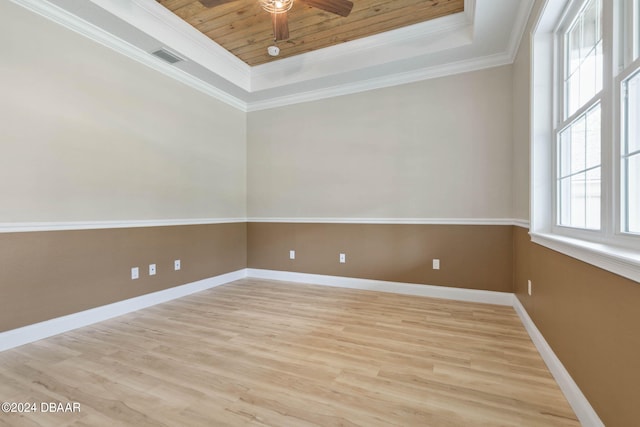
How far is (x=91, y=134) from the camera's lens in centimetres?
260

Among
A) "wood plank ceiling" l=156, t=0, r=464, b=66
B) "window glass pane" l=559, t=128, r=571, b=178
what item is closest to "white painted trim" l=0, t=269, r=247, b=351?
"wood plank ceiling" l=156, t=0, r=464, b=66

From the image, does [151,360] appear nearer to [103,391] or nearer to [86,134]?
[103,391]

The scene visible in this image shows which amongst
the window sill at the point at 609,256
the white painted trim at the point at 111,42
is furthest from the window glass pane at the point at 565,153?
the white painted trim at the point at 111,42

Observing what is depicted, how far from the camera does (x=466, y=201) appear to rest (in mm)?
3223

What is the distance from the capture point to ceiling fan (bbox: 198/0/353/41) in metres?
2.11

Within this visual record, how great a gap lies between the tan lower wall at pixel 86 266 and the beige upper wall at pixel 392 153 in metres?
1.28

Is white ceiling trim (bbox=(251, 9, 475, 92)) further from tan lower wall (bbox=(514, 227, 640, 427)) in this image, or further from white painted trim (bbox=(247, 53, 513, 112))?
tan lower wall (bbox=(514, 227, 640, 427))

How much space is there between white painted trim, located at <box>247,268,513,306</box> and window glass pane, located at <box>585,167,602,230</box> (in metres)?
1.76

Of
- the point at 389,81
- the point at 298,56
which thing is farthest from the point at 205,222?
the point at 389,81

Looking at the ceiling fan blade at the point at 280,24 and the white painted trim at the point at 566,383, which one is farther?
the ceiling fan blade at the point at 280,24

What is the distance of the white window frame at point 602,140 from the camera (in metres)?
1.18

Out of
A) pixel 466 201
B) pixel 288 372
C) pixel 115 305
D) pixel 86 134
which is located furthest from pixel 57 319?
pixel 466 201

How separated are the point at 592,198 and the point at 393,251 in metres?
2.18

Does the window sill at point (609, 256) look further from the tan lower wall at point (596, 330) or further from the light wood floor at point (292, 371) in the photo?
the light wood floor at point (292, 371)
